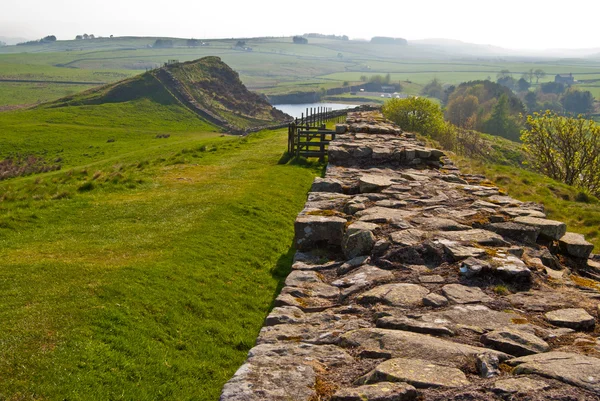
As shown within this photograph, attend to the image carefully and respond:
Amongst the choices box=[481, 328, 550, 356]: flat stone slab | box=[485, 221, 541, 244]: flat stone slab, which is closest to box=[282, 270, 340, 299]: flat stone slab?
box=[481, 328, 550, 356]: flat stone slab

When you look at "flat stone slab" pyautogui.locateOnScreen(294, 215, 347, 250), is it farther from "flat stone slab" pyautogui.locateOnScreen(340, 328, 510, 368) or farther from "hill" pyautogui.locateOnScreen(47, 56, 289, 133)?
"hill" pyautogui.locateOnScreen(47, 56, 289, 133)

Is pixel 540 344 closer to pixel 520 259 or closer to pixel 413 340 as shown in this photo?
pixel 413 340

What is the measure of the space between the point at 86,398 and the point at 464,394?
5.68 meters

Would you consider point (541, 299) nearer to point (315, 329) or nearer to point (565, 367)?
point (565, 367)

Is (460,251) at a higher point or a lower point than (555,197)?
higher

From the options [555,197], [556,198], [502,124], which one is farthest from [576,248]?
[502,124]

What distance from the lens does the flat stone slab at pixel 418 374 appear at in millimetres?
4820

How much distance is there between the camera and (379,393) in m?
4.71

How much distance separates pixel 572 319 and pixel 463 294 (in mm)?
1330

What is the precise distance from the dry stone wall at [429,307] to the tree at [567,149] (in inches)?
852

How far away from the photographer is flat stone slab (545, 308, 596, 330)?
243 inches

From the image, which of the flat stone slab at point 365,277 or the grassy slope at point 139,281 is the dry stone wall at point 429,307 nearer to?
the flat stone slab at point 365,277

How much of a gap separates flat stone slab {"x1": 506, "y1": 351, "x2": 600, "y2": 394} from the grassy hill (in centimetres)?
556

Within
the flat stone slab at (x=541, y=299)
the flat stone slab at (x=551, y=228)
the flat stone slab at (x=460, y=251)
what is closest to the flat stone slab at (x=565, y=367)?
the flat stone slab at (x=541, y=299)
